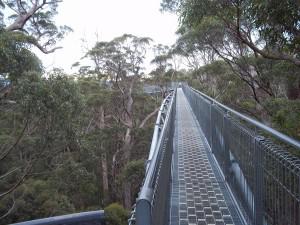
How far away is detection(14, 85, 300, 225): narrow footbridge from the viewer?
2.71m

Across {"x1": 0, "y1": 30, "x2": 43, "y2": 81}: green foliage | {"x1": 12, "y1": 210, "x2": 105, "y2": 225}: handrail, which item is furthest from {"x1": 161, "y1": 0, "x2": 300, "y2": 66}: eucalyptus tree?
{"x1": 12, "y1": 210, "x2": 105, "y2": 225}: handrail

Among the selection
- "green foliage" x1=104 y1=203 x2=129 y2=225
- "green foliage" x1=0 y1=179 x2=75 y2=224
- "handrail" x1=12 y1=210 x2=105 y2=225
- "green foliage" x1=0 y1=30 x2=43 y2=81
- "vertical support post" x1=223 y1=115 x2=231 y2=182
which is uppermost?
"green foliage" x1=0 y1=30 x2=43 y2=81

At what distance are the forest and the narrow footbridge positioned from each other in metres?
0.77

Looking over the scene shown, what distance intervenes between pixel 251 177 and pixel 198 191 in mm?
1710

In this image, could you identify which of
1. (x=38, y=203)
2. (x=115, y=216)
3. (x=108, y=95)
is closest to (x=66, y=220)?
(x=115, y=216)

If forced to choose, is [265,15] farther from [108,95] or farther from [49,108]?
[108,95]

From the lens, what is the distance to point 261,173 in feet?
11.7

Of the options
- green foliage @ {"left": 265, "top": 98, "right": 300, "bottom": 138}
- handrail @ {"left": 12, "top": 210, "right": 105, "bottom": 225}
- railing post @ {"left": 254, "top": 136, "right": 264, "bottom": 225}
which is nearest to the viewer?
railing post @ {"left": 254, "top": 136, "right": 264, "bottom": 225}

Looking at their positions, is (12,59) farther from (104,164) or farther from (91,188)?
(104,164)

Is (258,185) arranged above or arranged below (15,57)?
below

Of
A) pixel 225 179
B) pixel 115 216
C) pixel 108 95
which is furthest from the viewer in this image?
pixel 108 95

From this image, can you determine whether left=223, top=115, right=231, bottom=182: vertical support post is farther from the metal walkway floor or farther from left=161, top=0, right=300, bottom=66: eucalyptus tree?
left=161, top=0, right=300, bottom=66: eucalyptus tree

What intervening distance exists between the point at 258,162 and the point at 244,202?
102 cm

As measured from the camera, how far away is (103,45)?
26000 mm
